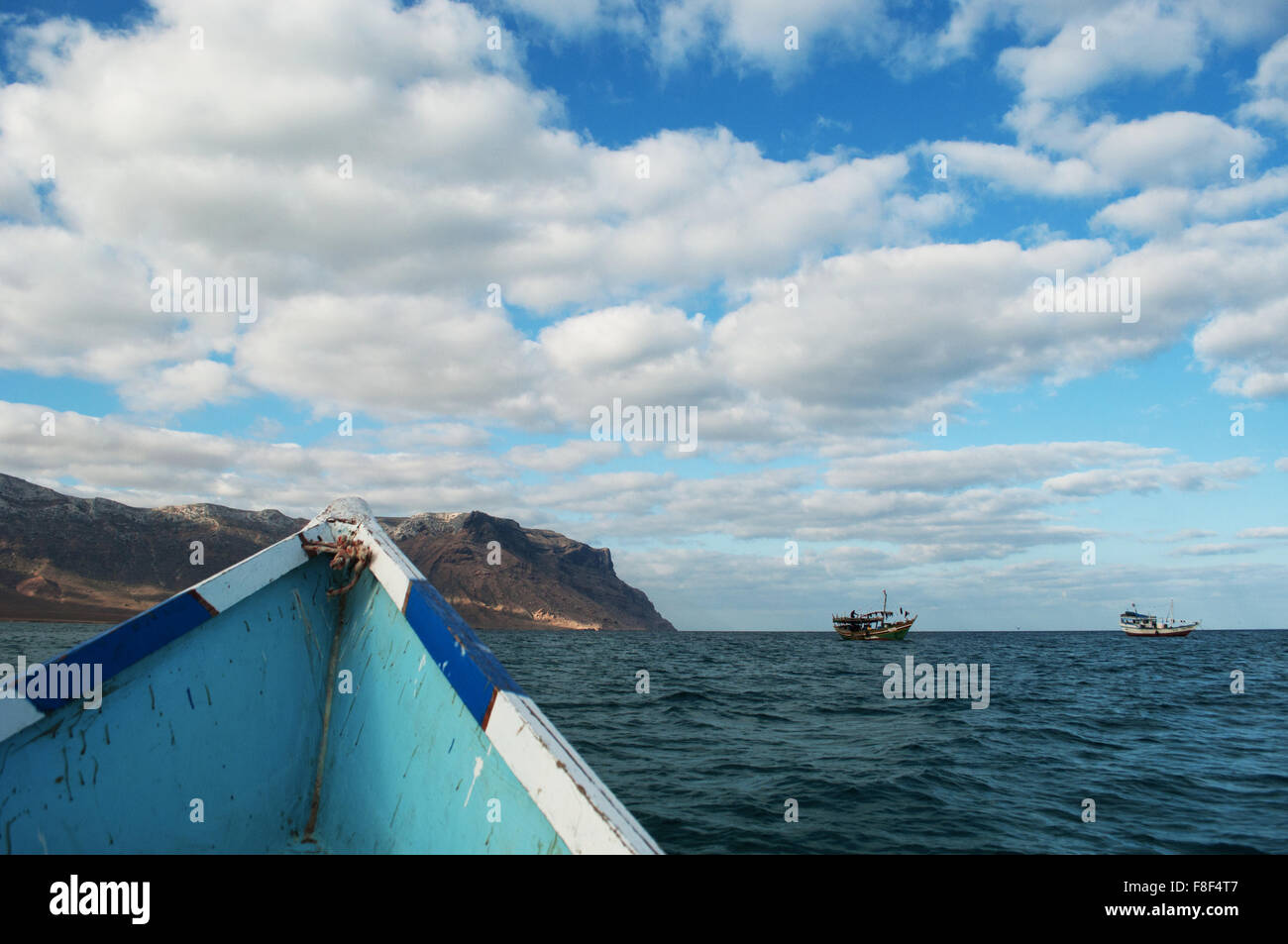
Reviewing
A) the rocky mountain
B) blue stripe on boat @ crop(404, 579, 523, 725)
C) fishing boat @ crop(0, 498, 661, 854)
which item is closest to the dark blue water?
fishing boat @ crop(0, 498, 661, 854)

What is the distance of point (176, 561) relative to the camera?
13400 cm

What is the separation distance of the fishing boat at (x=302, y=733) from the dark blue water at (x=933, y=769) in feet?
13.2

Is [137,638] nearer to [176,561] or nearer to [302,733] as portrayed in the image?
[302,733]

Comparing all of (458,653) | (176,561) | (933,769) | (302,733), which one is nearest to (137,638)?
(302,733)

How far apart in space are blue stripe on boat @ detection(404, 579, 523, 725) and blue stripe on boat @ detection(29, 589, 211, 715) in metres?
0.98

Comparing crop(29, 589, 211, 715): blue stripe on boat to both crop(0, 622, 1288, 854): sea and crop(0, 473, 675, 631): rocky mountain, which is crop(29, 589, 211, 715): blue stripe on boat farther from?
crop(0, 473, 675, 631): rocky mountain

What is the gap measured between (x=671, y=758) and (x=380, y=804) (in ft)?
24.9

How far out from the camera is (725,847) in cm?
668

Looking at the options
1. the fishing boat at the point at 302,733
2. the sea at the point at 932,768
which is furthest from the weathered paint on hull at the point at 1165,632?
the fishing boat at the point at 302,733

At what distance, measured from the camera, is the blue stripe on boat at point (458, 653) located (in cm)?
289

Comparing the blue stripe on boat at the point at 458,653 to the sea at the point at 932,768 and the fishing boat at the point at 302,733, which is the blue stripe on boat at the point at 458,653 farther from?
the sea at the point at 932,768
